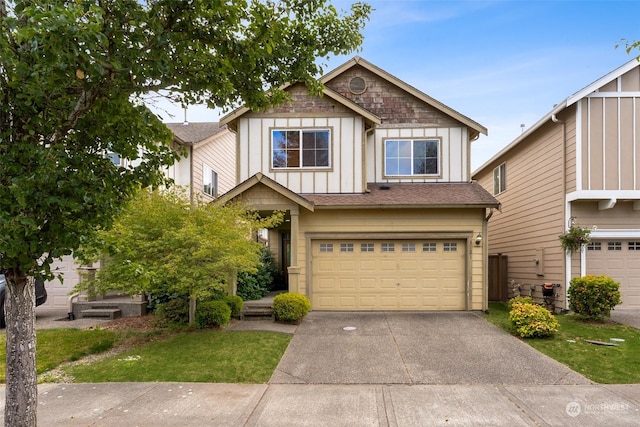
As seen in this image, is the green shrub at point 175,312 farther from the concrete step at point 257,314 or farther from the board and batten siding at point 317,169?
the board and batten siding at point 317,169

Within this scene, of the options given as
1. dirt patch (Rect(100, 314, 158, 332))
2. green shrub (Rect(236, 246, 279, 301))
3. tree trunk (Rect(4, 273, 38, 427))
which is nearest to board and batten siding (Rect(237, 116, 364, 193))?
green shrub (Rect(236, 246, 279, 301))

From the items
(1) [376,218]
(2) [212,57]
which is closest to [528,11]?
(1) [376,218]

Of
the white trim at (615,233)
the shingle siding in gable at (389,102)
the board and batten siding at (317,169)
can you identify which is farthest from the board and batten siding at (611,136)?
the board and batten siding at (317,169)

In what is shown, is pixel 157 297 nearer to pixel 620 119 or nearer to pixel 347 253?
pixel 347 253

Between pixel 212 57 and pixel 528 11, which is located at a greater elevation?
pixel 528 11

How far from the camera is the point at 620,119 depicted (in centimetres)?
1098

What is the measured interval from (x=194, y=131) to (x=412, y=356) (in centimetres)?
1383

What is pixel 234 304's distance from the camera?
406 inches

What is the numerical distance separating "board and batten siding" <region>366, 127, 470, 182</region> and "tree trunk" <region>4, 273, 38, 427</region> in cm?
1052

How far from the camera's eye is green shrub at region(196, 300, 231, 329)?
9188mm

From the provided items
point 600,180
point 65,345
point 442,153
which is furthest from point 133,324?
point 600,180

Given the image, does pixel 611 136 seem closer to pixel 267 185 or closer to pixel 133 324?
pixel 267 185

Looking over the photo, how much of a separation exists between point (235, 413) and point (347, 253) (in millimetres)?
7222

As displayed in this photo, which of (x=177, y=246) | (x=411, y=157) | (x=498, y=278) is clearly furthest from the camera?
(x=498, y=278)
